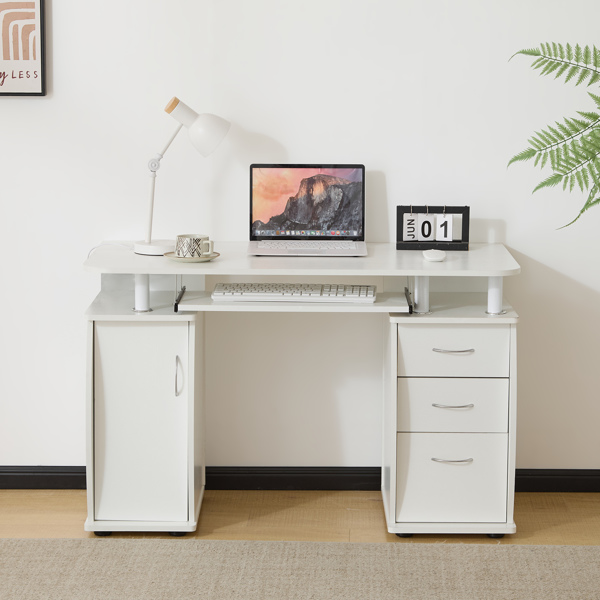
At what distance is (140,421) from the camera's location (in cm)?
245

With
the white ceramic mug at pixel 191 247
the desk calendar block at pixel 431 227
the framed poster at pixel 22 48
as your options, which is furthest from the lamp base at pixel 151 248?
the desk calendar block at pixel 431 227

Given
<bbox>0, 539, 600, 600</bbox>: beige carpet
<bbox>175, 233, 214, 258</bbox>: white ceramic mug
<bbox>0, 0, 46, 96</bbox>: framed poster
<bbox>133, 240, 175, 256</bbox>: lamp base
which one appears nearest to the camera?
<bbox>0, 539, 600, 600</bbox>: beige carpet

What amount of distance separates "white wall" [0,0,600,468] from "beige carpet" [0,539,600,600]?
477 millimetres

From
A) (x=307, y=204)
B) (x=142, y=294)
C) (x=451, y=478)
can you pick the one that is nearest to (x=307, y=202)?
(x=307, y=204)

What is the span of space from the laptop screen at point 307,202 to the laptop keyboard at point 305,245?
0.05m

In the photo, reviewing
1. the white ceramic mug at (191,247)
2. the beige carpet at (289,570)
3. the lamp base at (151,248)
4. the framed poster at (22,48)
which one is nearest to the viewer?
the beige carpet at (289,570)

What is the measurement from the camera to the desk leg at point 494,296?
2.39 meters

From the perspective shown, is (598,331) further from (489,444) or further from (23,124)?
(23,124)

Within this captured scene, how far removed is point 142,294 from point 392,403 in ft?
2.63

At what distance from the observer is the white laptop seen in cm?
264

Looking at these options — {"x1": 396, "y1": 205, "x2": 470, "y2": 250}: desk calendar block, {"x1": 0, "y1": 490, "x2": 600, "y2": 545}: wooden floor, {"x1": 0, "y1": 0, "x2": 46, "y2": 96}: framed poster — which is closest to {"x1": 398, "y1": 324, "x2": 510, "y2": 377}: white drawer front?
{"x1": 396, "y1": 205, "x2": 470, "y2": 250}: desk calendar block

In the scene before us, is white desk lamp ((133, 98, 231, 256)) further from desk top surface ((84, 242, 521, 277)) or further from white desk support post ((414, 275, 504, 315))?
white desk support post ((414, 275, 504, 315))

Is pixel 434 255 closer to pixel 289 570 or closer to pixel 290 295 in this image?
pixel 290 295

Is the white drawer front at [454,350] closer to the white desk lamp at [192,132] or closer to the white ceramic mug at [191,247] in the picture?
the white ceramic mug at [191,247]
